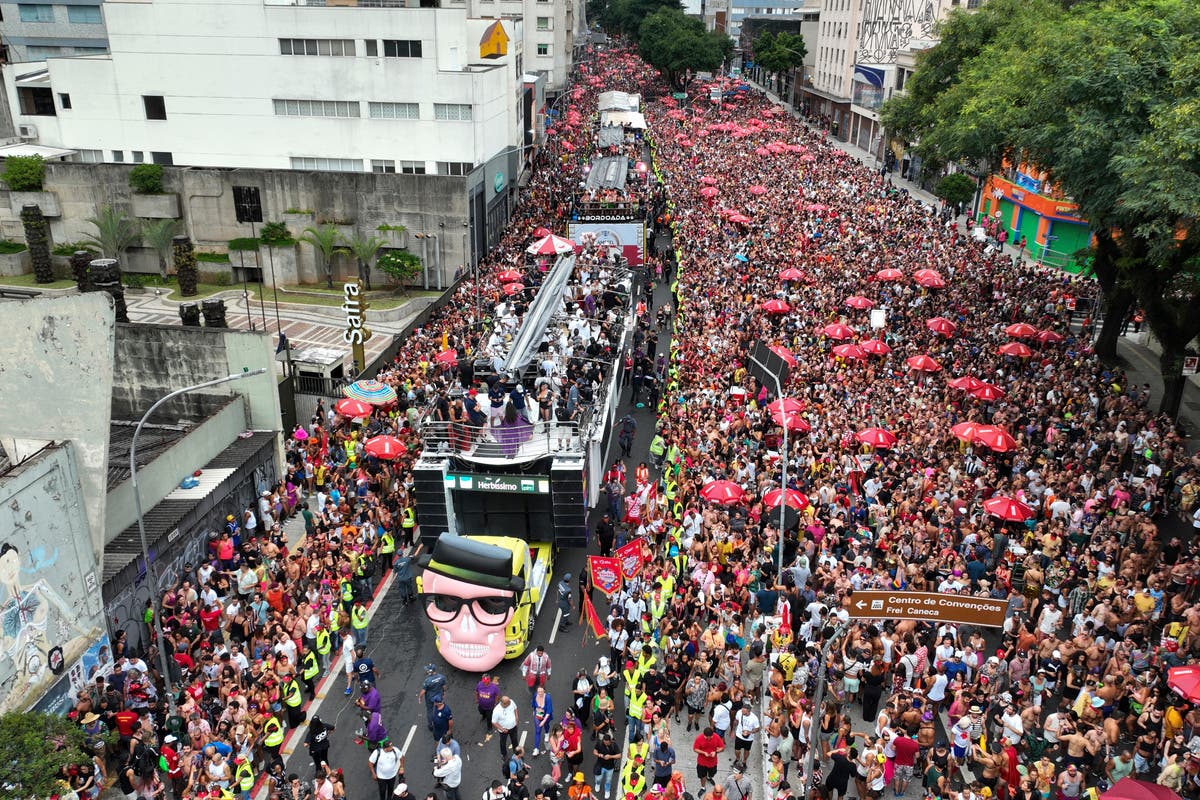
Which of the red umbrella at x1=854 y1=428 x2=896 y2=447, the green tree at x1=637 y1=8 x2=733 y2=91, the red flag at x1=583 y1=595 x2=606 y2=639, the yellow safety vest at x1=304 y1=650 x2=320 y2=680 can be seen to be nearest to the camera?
the yellow safety vest at x1=304 y1=650 x2=320 y2=680

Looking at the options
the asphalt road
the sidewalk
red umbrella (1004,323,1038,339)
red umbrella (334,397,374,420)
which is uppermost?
red umbrella (1004,323,1038,339)

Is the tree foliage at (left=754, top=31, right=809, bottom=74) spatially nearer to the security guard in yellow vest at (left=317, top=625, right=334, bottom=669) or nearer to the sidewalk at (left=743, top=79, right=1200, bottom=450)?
the sidewalk at (left=743, top=79, right=1200, bottom=450)

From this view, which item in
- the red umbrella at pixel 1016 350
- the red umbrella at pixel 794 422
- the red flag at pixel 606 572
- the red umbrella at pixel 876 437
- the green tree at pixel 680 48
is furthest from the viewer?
the green tree at pixel 680 48

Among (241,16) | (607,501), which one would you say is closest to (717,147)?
(241,16)

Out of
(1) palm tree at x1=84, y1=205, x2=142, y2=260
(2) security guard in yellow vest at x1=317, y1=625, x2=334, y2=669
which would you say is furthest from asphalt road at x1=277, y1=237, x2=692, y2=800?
(1) palm tree at x1=84, y1=205, x2=142, y2=260

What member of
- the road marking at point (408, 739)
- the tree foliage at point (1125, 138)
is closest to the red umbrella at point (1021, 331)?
the tree foliage at point (1125, 138)

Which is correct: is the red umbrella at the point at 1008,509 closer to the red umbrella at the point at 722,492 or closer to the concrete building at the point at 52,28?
the red umbrella at the point at 722,492
